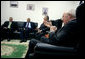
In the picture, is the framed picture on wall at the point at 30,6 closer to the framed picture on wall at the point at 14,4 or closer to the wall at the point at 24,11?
the wall at the point at 24,11

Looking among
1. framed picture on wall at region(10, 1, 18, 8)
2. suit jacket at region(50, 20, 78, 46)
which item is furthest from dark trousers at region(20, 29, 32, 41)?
suit jacket at region(50, 20, 78, 46)

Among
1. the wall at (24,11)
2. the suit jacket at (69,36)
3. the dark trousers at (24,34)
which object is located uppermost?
the wall at (24,11)

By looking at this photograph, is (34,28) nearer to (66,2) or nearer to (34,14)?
(34,14)

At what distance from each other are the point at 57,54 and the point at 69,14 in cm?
92

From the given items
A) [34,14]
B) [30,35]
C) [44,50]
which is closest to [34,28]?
[30,35]

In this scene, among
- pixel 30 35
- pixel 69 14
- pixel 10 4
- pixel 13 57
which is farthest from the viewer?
pixel 10 4

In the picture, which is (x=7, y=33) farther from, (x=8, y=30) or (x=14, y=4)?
(x=14, y=4)

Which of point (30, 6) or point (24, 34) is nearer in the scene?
point (24, 34)

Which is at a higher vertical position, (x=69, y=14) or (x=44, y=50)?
(x=69, y=14)

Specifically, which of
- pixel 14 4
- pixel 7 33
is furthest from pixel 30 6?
pixel 7 33

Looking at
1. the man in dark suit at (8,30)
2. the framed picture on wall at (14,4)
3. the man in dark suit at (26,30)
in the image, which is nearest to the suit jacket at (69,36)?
the man in dark suit at (26,30)

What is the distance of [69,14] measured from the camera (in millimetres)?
2553

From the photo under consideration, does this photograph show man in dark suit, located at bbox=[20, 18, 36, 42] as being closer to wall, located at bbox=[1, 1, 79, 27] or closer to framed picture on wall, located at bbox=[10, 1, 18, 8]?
wall, located at bbox=[1, 1, 79, 27]

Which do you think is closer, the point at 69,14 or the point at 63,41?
the point at 63,41
